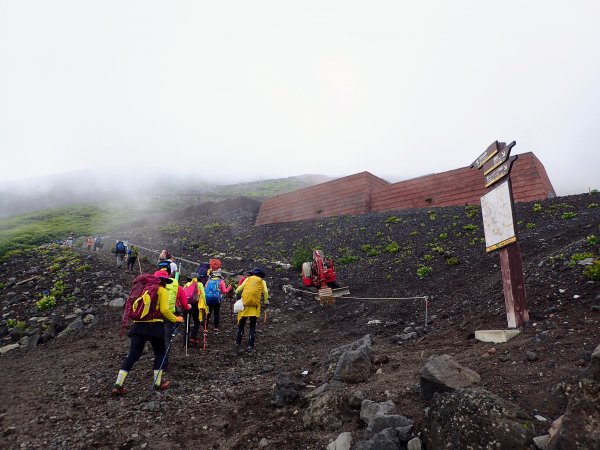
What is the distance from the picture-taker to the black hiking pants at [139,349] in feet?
22.0

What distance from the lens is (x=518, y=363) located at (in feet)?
16.4

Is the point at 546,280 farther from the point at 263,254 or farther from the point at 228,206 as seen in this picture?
the point at 228,206

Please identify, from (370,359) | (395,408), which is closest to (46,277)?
(370,359)

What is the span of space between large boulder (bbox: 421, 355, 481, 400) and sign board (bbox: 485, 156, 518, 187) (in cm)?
434

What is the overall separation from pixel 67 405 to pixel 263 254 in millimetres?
18581

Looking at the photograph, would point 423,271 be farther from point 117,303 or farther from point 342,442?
point 342,442

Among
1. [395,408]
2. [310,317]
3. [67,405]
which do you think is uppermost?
[395,408]

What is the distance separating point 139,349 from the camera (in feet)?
22.1

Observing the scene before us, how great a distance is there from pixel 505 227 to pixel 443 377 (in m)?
4.26

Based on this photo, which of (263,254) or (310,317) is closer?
(310,317)

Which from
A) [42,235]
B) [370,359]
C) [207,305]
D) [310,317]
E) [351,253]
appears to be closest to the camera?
[370,359]

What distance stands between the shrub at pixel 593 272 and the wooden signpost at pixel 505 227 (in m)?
1.43

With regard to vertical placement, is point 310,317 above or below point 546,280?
below

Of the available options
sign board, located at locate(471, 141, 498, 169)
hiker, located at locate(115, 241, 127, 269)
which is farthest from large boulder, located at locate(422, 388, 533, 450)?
hiker, located at locate(115, 241, 127, 269)
